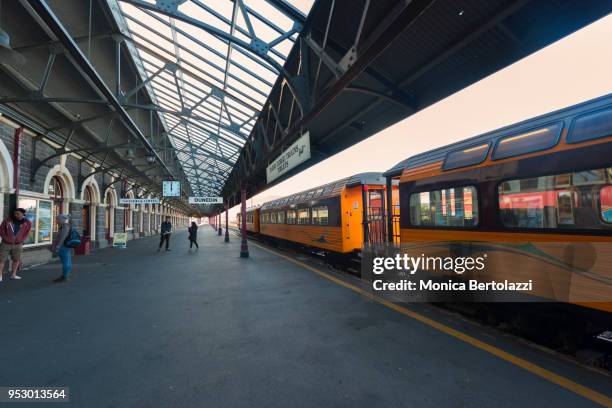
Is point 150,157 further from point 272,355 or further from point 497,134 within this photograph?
point 497,134

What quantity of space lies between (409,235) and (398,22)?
392 cm

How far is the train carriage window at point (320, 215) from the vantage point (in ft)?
32.2

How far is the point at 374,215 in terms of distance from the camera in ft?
28.8

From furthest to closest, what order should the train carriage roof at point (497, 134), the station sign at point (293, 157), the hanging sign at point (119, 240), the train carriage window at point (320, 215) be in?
the hanging sign at point (119, 240) → the train carriage window at point (320, 215) → the station sign at point (293, 157) → the train carriage roof at point (497, 134)

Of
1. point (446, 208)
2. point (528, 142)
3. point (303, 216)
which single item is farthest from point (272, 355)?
point (303, 216)

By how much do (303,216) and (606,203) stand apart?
981 cm

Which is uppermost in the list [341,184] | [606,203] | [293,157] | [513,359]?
[293,157]

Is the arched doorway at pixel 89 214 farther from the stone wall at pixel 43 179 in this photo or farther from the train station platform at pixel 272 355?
the train station platform at pixel 272 355

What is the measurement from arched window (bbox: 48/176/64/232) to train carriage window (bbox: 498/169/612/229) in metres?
15.1

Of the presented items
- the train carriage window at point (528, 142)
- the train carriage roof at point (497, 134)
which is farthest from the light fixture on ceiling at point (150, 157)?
the train carriage window at point (528, 142)

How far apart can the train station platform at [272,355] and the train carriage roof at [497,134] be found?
9.28ft

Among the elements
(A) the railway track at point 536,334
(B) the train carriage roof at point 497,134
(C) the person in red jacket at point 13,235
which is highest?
(B) the train carriage roof at point 497,134

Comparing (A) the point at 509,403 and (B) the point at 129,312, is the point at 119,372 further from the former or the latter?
(A) the point at 509,403

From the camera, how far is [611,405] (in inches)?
89.2
